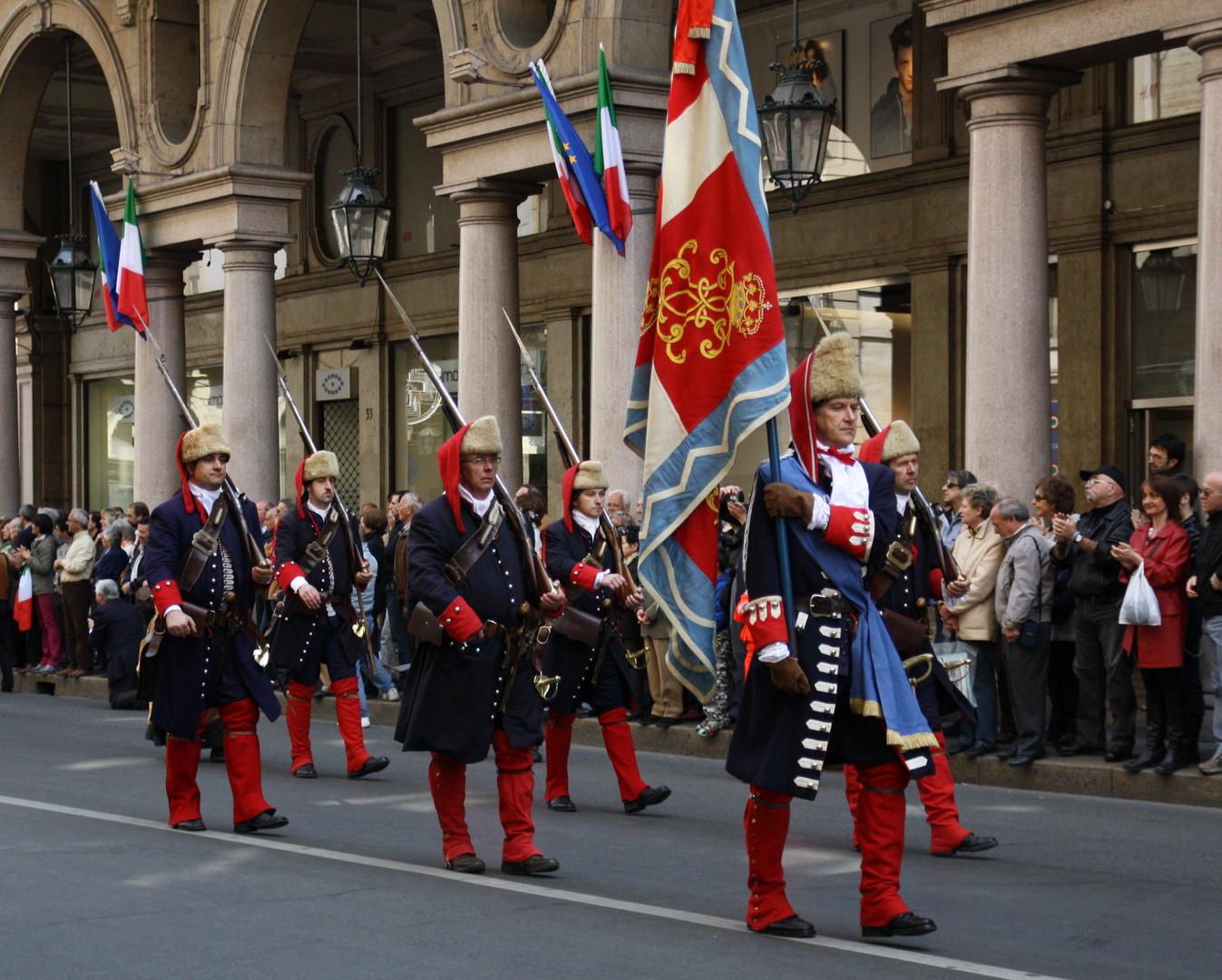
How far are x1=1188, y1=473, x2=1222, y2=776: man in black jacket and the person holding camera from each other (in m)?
1.09

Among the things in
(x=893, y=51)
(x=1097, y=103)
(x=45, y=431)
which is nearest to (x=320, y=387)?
(x=45, y=431)

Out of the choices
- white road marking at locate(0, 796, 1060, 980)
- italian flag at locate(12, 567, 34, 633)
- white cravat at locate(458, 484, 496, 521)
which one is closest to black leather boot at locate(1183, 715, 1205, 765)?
white road marking at locate(0, 796, 1060, 980)

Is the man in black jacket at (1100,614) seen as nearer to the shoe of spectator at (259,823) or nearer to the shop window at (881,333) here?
the shoe of spectator at (259,823)

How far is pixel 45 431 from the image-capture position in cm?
3278

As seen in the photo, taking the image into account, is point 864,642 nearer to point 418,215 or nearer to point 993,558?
point 993,558

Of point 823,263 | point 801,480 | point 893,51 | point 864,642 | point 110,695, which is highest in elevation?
point 893,51

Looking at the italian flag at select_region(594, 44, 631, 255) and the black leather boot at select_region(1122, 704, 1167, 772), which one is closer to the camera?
the black leather boot at select_region(1122, 704, 1167, 772)

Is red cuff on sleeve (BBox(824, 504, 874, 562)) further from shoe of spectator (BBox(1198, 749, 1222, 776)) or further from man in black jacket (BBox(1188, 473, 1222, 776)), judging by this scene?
shoe of spectator (BBox(1198, 749, 1222, 776))

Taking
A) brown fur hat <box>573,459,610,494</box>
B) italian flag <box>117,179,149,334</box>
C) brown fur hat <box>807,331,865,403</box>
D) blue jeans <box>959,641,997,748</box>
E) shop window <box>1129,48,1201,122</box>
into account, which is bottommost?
blue jeans <box>959,641,997,748</box>

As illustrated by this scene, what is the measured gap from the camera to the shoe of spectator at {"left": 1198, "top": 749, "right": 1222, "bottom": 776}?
33.1 ft

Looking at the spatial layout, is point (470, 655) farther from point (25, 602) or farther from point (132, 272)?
point (132, 272)

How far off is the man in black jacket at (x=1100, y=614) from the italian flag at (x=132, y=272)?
1253 cm

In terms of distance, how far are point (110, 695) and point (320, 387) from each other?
386 inches

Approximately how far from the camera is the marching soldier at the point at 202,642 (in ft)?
29.3
